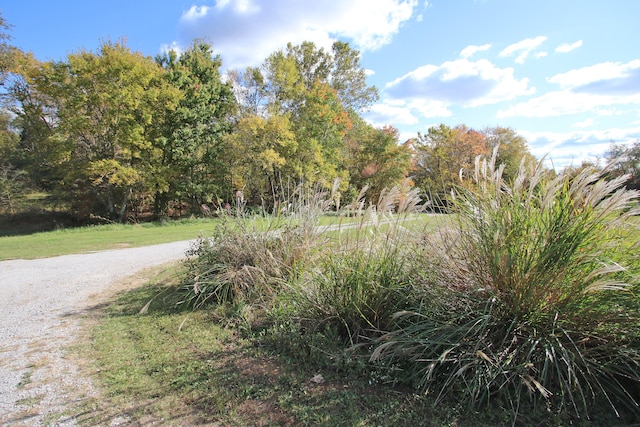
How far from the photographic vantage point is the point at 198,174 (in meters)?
23.2

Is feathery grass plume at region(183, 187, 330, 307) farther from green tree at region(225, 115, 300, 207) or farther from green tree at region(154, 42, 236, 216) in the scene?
green tree at region(154, 42, 236, 216)

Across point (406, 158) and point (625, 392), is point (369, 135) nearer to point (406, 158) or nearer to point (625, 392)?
point (406, 158)

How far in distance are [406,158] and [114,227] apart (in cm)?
2063

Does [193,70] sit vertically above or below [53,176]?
above

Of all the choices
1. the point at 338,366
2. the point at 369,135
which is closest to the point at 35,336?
the point at 338,366

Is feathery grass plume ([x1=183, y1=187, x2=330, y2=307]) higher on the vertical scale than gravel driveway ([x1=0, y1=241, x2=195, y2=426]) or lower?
higher

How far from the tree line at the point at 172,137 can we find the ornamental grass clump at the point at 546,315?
15291 millimetres

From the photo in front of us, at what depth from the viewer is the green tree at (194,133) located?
2148 cm

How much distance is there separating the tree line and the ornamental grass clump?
1529 centimetres

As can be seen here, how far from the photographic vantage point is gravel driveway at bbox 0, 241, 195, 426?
2561mm

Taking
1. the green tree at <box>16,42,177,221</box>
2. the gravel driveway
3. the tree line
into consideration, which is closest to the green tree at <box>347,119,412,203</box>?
the tree line

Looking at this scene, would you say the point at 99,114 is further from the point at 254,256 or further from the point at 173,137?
the point at 254,256

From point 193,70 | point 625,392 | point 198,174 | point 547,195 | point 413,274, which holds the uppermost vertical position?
point 193,70

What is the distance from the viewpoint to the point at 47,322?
4.36 m
